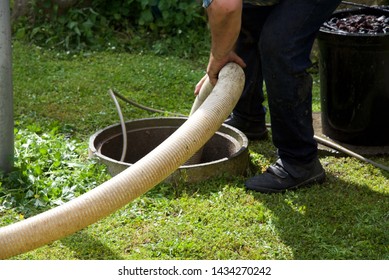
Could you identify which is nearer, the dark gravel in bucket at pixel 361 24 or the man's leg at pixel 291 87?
the man's leg at pixel 291 87

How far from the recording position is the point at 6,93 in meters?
4.37

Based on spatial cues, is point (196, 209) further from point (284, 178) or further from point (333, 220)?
point (333, 220)

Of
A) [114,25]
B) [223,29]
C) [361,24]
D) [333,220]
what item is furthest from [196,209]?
[114,25]

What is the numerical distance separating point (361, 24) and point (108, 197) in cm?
271

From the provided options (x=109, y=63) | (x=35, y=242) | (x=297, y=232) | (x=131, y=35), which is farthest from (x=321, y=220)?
(x=131, y=35)

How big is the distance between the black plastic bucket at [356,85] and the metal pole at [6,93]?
2018 millimetres

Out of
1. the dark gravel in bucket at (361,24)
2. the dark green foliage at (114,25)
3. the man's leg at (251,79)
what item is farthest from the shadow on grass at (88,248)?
the dark green foliage at (114,25)

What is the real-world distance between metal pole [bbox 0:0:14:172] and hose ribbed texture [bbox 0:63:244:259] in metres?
1.37

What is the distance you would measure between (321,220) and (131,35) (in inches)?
166

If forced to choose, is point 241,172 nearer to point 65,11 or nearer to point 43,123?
point 43,123

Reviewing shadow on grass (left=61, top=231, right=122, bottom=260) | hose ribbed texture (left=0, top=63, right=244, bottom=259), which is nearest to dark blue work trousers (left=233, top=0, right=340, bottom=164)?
hose ribbed texture (left=0, top=63, right=244, bottom=259)

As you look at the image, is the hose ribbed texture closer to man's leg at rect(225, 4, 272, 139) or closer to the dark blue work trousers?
the dark blue work trousers

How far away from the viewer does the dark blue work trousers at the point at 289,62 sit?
4.05 m

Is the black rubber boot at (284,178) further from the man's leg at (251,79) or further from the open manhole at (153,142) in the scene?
the man's leg at (251,79)
